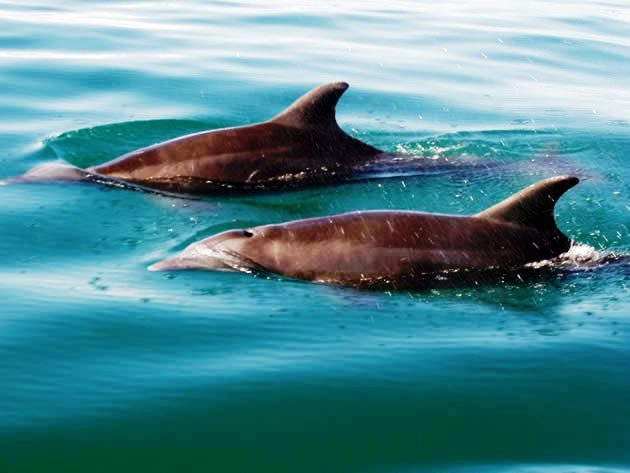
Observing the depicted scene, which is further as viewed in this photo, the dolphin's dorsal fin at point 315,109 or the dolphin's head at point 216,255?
the dolphin's dorsal fin at point 315,109

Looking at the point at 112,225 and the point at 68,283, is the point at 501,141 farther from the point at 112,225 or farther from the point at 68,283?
the point at 68,283

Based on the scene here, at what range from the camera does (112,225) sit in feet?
35.2

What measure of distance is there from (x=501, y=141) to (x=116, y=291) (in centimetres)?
822

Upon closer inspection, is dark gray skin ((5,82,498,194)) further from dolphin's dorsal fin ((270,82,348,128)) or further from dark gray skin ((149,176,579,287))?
dark gray skin ((149,176,579,287))

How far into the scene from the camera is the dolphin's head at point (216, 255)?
9.41 meters

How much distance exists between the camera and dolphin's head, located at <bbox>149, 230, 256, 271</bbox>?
370 inches

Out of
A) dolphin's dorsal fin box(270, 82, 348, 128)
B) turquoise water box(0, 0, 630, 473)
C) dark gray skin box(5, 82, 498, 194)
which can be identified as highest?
dolphin's dorsal fin box(270, 82, 348, 128)

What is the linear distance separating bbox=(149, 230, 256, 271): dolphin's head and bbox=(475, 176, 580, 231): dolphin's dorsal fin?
6.63 ft

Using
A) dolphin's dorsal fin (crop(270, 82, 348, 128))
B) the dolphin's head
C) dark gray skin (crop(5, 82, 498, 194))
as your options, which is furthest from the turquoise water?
dolphin's dorsal fin (crop(270, 82, 348, 128))

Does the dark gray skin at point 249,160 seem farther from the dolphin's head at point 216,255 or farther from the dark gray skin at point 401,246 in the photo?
the dark gray skin at point 401,246

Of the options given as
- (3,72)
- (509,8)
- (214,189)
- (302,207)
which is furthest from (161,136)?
(509,8)

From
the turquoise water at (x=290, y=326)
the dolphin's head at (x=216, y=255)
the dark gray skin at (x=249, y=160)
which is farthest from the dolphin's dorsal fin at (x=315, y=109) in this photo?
the dolphin's head at (x=216, y=255)

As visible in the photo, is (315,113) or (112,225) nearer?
(112,225)

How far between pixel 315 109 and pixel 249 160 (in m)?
0.95
